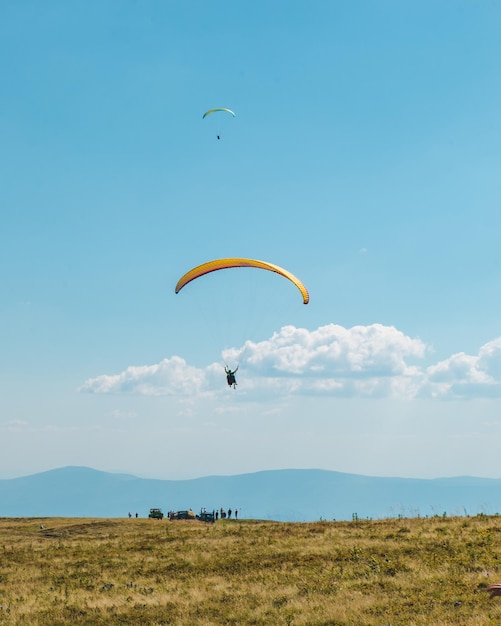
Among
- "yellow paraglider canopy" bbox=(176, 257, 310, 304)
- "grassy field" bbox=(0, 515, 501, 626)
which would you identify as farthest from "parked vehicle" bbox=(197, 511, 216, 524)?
"yellow paraglider canopy" bbox=(176, 257, 310, 304)

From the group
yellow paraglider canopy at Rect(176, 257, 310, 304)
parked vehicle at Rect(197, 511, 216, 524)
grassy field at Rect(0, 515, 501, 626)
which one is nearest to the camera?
grassy field at Rect(0, 515, 501, 626)

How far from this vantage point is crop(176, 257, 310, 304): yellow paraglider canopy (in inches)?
1599

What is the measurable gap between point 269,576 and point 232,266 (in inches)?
882

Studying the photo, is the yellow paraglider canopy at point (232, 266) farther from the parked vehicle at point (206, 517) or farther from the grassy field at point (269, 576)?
the parked vehicle at point (206, 517)

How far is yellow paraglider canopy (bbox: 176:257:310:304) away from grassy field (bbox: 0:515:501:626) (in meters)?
15.0

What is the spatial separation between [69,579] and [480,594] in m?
19.2

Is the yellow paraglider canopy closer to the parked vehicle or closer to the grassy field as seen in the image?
the grassy field

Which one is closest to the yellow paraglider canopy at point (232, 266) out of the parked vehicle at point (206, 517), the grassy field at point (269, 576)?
the grassy field at point (269, 576)

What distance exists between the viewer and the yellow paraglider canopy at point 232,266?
40.6m

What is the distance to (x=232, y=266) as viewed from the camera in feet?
143

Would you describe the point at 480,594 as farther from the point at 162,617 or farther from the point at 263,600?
the point at 162,617

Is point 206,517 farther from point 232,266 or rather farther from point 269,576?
point 269,576

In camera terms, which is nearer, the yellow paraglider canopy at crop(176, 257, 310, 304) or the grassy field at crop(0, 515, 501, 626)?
the grassy field at crop(0, 515, 501, 626)

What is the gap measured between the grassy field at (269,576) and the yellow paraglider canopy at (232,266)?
1497 centimetres
